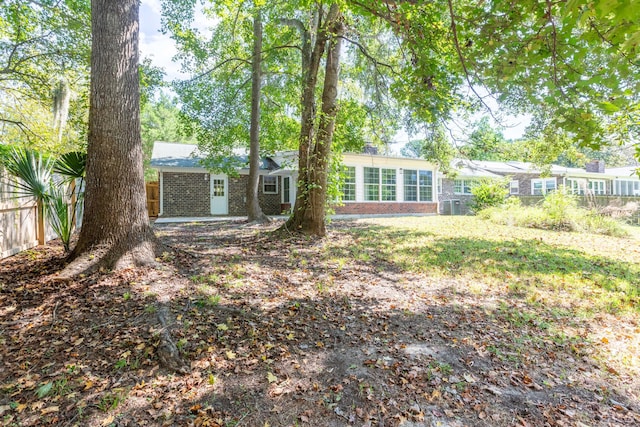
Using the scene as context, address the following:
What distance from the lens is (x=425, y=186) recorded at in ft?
66.9

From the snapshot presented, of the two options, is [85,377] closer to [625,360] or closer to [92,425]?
[92,425]

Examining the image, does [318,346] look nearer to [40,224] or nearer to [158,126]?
[40,224]

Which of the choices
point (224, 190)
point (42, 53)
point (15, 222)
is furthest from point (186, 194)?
point (15, 222)

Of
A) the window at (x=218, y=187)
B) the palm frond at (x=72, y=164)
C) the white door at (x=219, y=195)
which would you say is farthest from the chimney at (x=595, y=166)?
the palm frond at (x=72, y=164)

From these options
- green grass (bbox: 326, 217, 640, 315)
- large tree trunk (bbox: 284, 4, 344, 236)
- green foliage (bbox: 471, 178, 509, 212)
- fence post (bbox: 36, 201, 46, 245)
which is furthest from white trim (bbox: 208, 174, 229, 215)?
green foliage (bbox: 471, 178, 509, 212)

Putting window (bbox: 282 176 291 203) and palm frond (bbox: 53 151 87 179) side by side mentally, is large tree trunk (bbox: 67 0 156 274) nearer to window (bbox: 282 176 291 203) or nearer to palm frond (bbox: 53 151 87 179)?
palm frond (bbox: 53 151 87 179)

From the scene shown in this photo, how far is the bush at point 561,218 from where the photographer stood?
11641 millimetres

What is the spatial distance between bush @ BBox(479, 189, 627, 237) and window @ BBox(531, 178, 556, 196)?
14720mm

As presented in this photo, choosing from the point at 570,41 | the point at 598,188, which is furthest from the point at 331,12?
the point at 598,188

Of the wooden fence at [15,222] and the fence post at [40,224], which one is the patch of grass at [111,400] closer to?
the wooden fence at [15,222]

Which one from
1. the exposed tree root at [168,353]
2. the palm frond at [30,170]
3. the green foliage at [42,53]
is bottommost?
the exposed tree root at [168,353]

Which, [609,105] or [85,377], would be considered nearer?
[85,377]

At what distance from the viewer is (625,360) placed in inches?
134

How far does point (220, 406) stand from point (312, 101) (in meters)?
7.21
